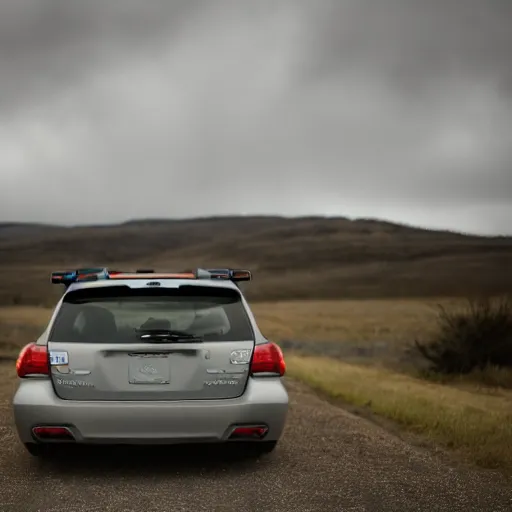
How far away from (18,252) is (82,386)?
136 metres

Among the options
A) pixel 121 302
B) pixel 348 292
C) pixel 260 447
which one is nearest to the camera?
pixel 121 302

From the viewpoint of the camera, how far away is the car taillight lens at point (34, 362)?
6.36m

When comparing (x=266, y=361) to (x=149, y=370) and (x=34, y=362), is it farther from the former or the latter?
(x=34, y=362)

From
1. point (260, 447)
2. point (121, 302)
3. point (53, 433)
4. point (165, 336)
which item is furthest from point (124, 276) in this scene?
point (260, 447)

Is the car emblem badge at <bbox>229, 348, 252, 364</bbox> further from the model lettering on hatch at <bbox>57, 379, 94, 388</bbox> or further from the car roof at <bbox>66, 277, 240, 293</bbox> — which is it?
the model lettering on hatch at <bbox>57, 379, 94, 388</bbox>

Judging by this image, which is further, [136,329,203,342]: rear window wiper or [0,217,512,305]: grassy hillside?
[0,217,512,305]: grassy hillside

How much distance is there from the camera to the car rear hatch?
6.27 metres

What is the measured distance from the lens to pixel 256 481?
21.0ft

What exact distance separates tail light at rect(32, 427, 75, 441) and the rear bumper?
4 centimetres

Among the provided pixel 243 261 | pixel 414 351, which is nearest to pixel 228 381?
pixel 414 351

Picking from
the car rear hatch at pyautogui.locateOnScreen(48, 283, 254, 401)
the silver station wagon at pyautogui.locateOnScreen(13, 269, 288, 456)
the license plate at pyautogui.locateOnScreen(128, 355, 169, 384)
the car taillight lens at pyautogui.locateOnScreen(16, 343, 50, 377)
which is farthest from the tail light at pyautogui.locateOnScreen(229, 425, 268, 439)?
the car taillight lens at pyautogui.locateOnScreen(16, 343, 50, 377)

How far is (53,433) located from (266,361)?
1.69m

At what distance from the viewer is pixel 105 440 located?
6273 millimetres

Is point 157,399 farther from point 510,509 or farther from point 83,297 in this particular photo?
point 510,509
